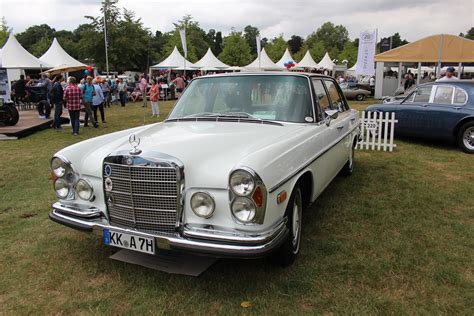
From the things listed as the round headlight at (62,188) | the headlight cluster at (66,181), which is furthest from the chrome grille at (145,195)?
the round headlight at (62,188)

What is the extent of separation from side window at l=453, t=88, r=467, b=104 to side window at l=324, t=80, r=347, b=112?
14.8ft

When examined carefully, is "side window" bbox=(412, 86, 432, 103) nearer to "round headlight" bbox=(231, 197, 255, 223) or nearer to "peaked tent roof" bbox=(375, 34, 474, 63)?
"round headlight" bbox=(231, 197, 255, 223)

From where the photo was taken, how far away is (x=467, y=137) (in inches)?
360

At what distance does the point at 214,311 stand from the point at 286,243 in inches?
35.3

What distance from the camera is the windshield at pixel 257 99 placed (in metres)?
4.35

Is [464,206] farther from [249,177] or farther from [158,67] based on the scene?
[158,67]

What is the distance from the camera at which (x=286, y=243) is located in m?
3.55

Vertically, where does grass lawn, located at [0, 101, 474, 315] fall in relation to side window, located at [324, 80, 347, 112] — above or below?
below

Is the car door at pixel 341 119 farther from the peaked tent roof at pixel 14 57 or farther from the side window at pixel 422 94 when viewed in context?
the peaked tent roof at pixel 14 57

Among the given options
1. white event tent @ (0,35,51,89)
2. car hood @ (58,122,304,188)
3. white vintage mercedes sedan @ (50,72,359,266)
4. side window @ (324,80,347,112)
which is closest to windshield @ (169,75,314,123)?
white vintage mercedes sedan @ (50,72,359,266)

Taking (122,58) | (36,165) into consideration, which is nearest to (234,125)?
(36,165)

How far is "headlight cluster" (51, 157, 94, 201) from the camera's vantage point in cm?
364

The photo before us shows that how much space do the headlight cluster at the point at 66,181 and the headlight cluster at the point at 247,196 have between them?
1514 mm

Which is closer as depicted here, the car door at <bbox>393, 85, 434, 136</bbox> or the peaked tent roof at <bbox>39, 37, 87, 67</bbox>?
the car door at <bbox>393, 85, 434, 136</bbox>
